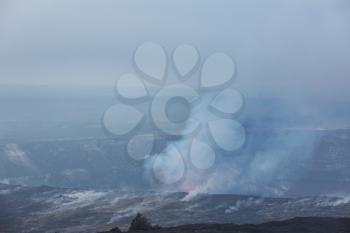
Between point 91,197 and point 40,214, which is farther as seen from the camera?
point 91,197

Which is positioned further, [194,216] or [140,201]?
[140,201]

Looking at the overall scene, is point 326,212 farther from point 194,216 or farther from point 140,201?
point 140,201

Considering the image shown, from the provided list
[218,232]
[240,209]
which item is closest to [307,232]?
[218,232]

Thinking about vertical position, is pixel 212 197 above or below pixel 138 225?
below

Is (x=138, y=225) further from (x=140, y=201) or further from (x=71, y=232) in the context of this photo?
(x=140, y=201)

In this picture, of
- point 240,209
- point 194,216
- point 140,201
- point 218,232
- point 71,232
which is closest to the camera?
point 218,232

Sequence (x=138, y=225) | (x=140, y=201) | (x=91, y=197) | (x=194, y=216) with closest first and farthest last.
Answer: (x=138, y=225), (x=194, y=216), (x=140, y=201), (x=91, y=197)

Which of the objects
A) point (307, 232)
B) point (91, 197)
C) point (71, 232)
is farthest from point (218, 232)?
point (91, 197)
